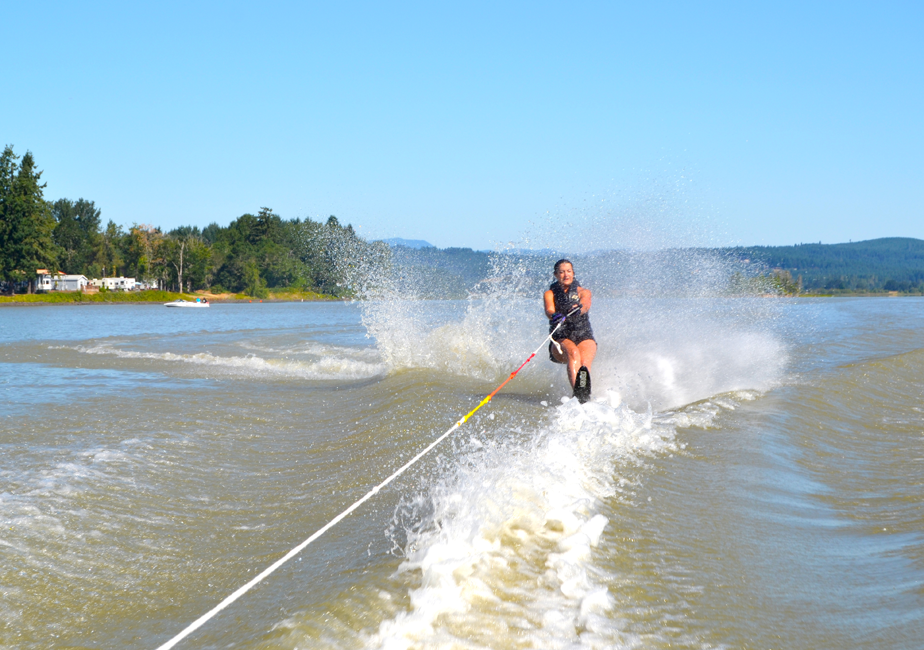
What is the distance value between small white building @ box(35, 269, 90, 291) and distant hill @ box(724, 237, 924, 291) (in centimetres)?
9321

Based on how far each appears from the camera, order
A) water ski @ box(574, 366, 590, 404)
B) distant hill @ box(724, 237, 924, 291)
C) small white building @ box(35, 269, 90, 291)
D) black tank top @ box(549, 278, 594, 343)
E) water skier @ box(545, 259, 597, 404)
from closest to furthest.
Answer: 1. water ski @ box(574, 366, 590, 404)
2. water skier @ box(545, 259, 597, 404)
3. black tank top @ box(549, 278, 594, 343)
4. small white building @ box(35, 269, 90, 291)
5. distant hill @ box(724, 237, 924, 291)

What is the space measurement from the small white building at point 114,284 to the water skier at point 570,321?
86.0m

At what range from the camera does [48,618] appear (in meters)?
2.75

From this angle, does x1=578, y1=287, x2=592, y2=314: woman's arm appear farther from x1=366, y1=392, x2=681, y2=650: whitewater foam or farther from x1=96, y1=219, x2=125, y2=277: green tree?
x1=96, y1=219, x2=125, y2=277: green tree

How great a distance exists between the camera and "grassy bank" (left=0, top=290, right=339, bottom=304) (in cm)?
6881

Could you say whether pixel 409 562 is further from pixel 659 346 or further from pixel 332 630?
pixel 659 346

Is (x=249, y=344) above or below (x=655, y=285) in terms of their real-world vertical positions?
below

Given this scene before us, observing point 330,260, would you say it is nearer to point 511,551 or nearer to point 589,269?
point 589,269

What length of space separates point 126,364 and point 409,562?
10.4 metres

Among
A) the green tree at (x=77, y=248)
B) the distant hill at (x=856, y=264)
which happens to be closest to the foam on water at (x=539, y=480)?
the green tree at (x=77, y=248)

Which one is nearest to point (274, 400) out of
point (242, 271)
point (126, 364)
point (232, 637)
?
point (126, 364)

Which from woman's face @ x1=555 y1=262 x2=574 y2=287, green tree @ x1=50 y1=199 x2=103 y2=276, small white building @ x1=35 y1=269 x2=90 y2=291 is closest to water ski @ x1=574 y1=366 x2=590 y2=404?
woman's face @ x1=555 y1=262 x2=574 y2=287

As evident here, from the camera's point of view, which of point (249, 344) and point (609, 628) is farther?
point (249, 344)

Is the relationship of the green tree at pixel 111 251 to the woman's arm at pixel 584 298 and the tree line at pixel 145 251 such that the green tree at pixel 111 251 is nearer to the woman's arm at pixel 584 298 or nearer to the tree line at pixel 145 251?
the tree line at pixel 145 251
